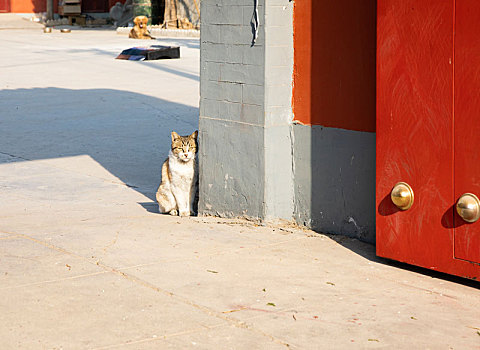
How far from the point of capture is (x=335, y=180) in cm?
668

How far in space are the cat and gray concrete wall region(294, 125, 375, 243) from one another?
1.37 m

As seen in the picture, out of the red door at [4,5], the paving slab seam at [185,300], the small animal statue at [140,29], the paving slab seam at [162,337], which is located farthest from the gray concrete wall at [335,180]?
the red door at [4,5]

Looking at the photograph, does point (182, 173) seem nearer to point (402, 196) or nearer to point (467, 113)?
point (402, 196)

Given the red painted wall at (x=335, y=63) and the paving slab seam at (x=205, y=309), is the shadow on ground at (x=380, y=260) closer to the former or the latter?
the red painted wall at (x=335, y=63)

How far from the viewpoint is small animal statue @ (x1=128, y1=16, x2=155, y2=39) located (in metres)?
31.6

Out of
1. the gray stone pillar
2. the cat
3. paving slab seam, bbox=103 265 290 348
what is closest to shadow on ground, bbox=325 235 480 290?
the gray stone pillar

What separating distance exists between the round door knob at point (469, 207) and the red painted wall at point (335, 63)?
1.20 meters

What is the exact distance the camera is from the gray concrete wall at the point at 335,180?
6.45 meters

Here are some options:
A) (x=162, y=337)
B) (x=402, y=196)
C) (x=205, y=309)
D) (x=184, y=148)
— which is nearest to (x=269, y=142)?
(x=184, y=148)

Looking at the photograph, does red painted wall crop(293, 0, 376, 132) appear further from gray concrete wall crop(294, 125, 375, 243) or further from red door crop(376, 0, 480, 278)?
red door crop(376, 0, 480, 278)

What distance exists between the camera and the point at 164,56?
2334 cm

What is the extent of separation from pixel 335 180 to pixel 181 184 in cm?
188

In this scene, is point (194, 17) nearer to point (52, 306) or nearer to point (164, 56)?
point (164, 56)

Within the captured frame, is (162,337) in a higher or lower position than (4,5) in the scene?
lower
